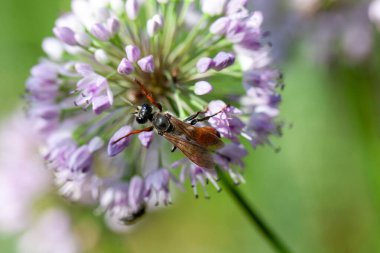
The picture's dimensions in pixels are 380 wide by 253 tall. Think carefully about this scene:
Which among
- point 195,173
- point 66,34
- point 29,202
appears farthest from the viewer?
point 29,202

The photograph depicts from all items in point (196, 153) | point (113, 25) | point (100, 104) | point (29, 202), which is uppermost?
point (113, 25)

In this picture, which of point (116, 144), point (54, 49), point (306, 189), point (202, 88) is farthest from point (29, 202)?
point (306, 189)

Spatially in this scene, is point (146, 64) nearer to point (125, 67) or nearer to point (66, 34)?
point (125, 67)

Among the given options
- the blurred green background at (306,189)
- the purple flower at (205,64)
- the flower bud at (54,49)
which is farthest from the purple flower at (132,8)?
the blurred green background at (306,189)

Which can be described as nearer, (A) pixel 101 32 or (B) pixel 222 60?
(B) pixel 222 60

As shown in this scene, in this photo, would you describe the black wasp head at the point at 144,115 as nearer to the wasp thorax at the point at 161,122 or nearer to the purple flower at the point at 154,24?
the wasp thorax at the point at 161,122

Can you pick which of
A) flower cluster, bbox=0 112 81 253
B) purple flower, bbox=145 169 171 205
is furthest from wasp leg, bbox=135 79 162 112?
flower cluster, bbox=0 112 81 253

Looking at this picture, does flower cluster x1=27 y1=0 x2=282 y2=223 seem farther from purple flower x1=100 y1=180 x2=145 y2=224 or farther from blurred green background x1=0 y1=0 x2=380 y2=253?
blurred green background x1=0 y1=0 x2=380 y2=253
